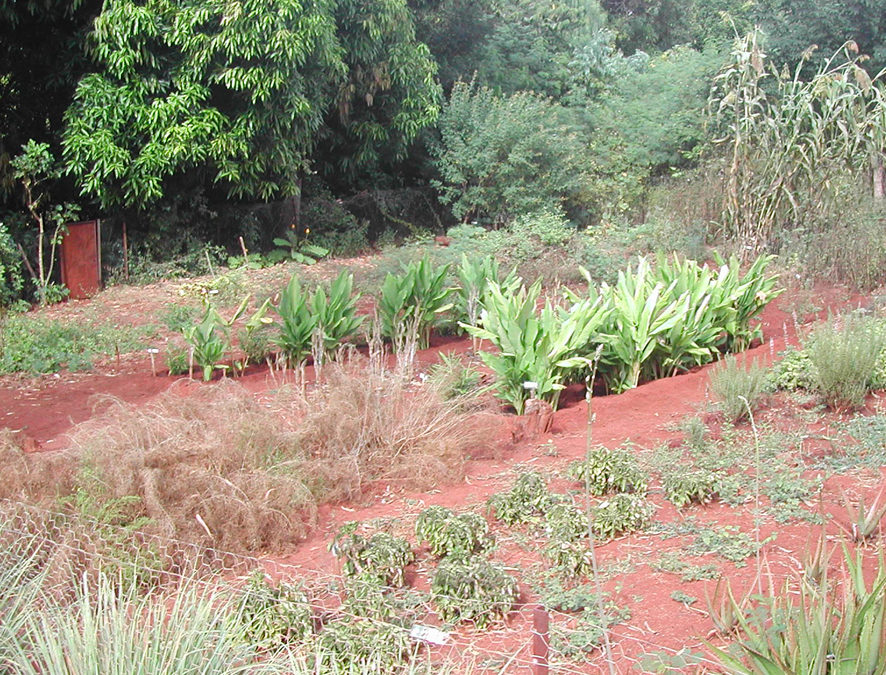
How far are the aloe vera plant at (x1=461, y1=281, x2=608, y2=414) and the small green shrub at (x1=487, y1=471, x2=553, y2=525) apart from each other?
143 centimetres

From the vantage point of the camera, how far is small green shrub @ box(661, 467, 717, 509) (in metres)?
4.49

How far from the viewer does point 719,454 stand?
16.7 ft

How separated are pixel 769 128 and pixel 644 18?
18.7 metres

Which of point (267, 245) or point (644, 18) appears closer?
point (267, 245)

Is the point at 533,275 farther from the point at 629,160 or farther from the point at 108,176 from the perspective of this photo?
the point at 629,160

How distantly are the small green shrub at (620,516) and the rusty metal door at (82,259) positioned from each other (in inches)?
362

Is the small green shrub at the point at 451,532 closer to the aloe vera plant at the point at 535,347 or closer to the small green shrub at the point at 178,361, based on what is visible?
the aloe vera plant at the point at 535,347

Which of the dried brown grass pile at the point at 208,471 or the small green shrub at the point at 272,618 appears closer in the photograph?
the small green shrub at the point at 272,618

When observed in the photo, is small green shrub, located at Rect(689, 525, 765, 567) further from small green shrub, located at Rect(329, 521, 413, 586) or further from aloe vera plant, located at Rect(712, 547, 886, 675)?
small green shrub, located at Rect(329, 521, 413, 586)

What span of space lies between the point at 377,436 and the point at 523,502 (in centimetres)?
111

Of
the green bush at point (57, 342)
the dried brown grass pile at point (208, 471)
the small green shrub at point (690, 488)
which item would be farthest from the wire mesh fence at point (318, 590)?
the green bush at point (57, 342)

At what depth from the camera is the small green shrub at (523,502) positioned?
4508mm

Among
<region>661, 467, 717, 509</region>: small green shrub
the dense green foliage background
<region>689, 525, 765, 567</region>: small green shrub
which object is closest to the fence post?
<region>689, 525, 765, 567</region>: small green shrub

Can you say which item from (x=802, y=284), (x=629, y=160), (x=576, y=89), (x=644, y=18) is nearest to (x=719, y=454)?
(x=802, y=284)
